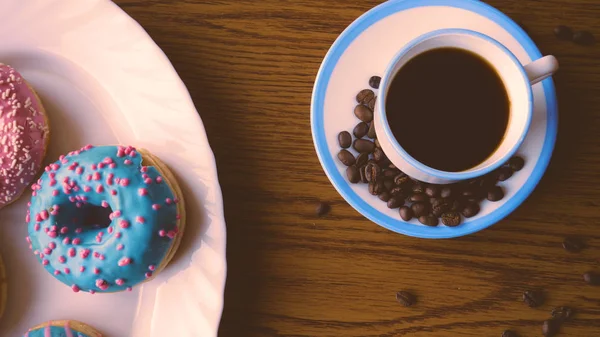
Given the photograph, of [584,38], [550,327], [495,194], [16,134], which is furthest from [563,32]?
[16,134]

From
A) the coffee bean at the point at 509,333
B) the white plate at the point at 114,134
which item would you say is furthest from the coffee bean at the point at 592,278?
the white plate at the point at 114,134

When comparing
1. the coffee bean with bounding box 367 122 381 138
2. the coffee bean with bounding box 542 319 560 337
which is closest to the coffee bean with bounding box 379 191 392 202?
the coffee bean with bounding box 367 122 381 138

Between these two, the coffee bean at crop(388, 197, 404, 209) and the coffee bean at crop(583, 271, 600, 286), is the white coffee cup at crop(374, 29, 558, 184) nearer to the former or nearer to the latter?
the coffee bean at crop(388, 197, 404, 209)

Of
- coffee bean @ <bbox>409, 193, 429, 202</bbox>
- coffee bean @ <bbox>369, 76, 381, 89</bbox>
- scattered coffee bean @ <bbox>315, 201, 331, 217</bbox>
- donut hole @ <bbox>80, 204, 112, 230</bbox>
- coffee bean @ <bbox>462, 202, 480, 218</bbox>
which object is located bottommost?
donut hole @ <bbox>80, 204, 112, 230</bbox>

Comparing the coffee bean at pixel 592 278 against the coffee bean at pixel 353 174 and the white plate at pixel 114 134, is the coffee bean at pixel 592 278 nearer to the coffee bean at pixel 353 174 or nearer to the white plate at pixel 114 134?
the coffee bean at pixel 353 174

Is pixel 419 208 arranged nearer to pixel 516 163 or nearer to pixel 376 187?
pixel 376 187
